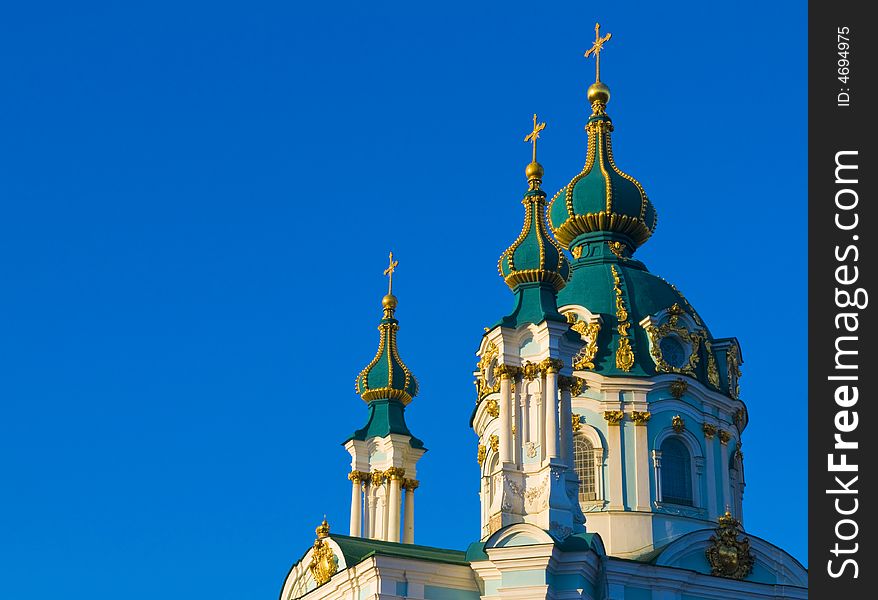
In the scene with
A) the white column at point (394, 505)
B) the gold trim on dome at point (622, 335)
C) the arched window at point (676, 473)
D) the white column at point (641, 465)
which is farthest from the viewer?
the white column at point (394, 505)

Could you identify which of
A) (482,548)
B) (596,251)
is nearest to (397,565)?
(482,548)

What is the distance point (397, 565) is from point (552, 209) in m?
11.3

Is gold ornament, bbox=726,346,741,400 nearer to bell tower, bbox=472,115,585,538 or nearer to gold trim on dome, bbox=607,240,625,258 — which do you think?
gold trim on dome, bbox=607,240,625,258

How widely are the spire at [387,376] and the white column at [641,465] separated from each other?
17.1 feet

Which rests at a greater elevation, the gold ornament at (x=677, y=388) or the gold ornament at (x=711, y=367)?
the gold ornament at (x=711, y=367)

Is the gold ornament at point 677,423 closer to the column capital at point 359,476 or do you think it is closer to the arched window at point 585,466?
the arched window at point 585,466

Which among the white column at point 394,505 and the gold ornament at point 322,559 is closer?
the gold ornament at point 322,559

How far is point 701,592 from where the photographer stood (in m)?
29.3

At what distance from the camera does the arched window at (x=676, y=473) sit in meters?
31.8

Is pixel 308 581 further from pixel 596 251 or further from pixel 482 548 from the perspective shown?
pixel 596 251
